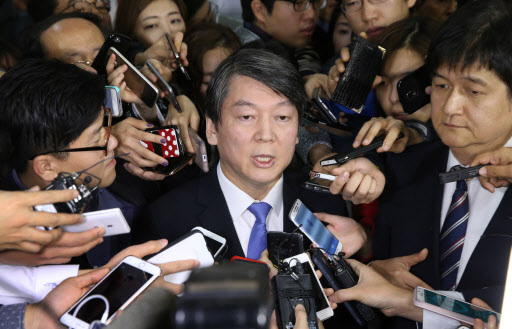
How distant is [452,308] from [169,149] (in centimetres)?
137

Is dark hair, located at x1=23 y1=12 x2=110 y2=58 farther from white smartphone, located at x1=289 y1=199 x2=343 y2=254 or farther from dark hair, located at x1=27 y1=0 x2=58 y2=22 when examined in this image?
white smartphone, located at x1=289 y1=199 x2=343 y2=254

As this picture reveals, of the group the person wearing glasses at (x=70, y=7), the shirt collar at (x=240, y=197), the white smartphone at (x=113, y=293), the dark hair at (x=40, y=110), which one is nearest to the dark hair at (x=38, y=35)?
the person wearing glasses at (x=70, y=7)

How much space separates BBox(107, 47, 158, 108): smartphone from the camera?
2363mm

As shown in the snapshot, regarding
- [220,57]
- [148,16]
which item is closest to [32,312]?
[220,57]

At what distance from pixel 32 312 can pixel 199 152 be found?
3.70 ft

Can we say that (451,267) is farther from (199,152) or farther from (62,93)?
(62,93)

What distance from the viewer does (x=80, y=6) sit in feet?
10.2

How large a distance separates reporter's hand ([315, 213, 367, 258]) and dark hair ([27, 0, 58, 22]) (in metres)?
2.27

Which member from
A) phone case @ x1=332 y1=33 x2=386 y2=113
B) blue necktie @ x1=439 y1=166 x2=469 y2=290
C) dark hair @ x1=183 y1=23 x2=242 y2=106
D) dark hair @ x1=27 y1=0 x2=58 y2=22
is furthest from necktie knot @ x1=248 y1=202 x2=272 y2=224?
dark hair @ x1=27 y1=0 x2=58 y2=22

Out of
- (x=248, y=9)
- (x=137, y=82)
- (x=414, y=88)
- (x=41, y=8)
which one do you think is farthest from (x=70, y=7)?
(x=414, y=88)

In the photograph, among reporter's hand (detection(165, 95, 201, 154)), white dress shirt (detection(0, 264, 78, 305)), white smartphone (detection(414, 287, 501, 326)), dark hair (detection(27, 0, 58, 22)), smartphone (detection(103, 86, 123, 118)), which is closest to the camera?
white smartphone (detection(414, 287, 501, 326))

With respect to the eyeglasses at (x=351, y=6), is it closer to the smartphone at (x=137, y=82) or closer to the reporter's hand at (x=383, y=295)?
the smartphone at (x=137, y=82)

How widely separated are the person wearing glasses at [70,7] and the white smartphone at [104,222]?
1812 millimetres

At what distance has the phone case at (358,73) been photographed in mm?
2283
